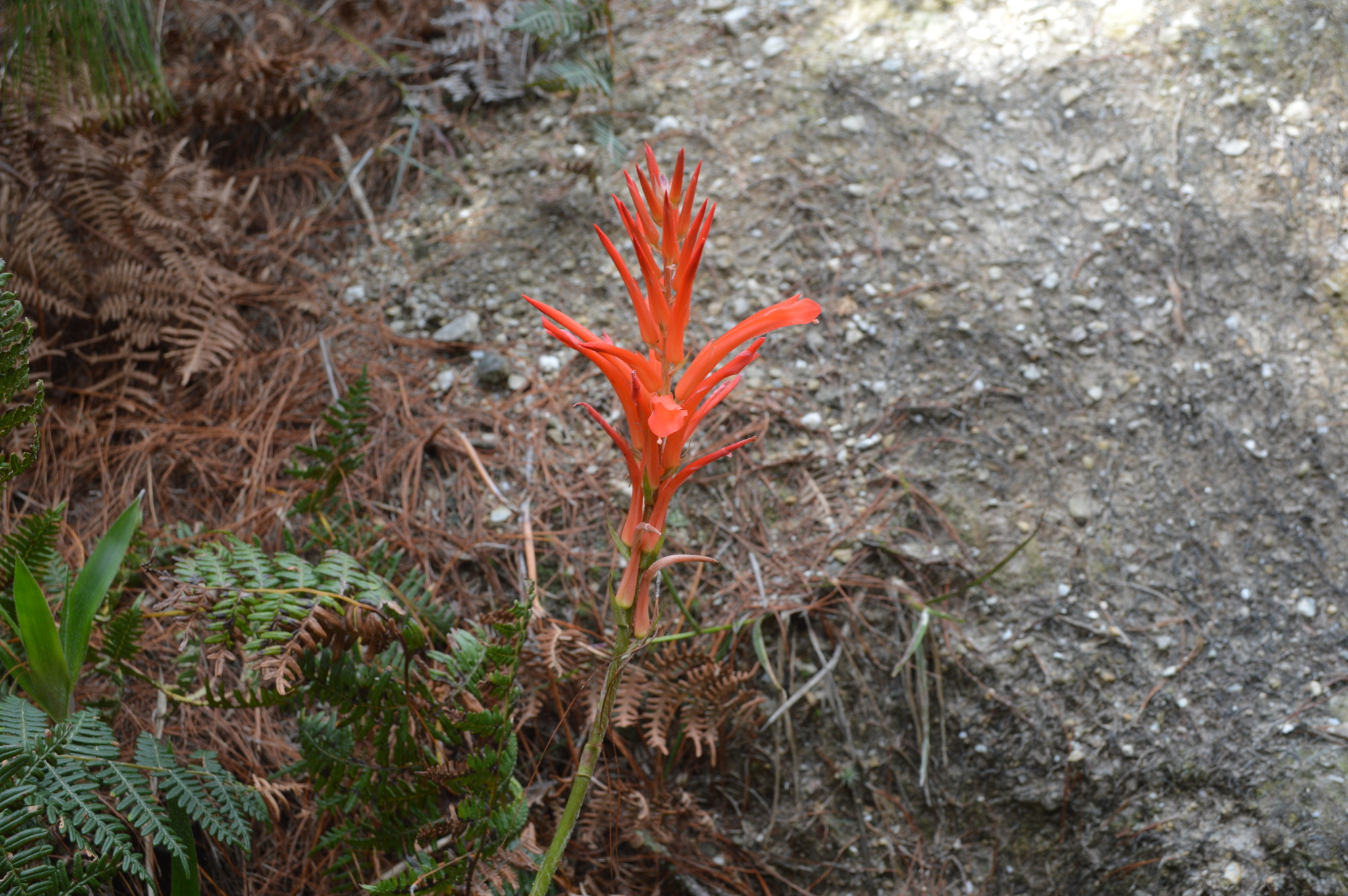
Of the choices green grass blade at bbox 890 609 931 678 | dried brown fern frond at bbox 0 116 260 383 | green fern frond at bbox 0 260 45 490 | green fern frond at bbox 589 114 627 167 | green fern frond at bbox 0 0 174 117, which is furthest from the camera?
green fern frond at bbox 589 114 627 167

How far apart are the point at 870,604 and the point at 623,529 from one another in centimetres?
99

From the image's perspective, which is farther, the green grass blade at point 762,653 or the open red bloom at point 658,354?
the green grass blade at point 762,653

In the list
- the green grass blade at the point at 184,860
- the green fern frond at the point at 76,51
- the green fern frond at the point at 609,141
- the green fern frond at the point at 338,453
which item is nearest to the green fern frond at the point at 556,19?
the green fern frond at the point at 609,141

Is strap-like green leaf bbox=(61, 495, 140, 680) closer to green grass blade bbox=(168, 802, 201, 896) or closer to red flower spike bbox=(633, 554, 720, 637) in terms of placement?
green grass blade bbox=(168, 802, 201, 896)

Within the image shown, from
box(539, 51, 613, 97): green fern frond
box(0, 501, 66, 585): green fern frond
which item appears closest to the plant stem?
box(0, 501, 66, 585): green fern frond

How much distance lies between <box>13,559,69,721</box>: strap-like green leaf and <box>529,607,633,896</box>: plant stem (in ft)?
2.91

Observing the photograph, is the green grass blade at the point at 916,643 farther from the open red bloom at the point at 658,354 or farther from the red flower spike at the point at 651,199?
the red flower spike at the point at 651,199

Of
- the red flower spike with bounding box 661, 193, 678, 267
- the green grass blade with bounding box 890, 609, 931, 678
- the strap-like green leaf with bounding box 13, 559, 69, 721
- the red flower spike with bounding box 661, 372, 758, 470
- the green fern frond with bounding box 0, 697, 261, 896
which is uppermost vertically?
the red flower spike with bounding box 661, 193, 678, 267

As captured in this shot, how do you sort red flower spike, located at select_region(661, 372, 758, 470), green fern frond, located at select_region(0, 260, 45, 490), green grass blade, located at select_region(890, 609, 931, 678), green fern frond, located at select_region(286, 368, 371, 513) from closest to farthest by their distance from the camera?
red flower spike, located at select_region(661, 372, 758, 470)
green fern frond, located at select_region(0, 260, 45, 490)
green fern frond, located at select_region(286, 368, 371, 513)
green grass blade, located at select_region(890, 609, 931, 678)

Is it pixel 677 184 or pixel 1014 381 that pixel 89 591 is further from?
pixel 1014 381

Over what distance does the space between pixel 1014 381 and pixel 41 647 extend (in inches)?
88.0

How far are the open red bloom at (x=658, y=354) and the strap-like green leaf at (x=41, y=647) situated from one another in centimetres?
95

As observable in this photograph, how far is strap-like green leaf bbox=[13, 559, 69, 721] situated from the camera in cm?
131

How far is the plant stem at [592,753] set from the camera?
1199 mm
